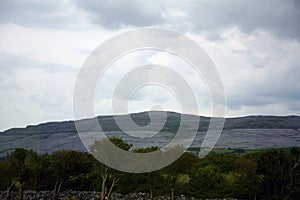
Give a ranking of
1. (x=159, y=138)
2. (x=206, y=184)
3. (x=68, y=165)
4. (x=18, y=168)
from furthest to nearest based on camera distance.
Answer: (x=159, y=138), (x=68, y=165), (x=206, y=184), (x=18, y=168)

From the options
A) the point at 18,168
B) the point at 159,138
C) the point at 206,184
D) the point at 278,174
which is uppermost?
the point at 159,138

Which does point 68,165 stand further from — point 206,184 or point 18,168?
point 206,184

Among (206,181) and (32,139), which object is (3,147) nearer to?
(32,139)

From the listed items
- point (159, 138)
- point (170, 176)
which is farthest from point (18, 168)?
point (159, 138)

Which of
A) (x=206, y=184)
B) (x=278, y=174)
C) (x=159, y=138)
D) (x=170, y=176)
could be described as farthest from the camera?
(x=159, y=138)

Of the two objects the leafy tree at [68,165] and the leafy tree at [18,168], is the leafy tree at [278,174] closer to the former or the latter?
the leafy tree at [68,165]

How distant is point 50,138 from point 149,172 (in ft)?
388

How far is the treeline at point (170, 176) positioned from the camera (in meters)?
53.7

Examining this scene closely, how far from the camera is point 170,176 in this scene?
64062mm

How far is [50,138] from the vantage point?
17725cm

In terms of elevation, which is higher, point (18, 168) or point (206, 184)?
point (18, 168)

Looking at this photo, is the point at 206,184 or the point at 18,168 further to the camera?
the point at 206,184

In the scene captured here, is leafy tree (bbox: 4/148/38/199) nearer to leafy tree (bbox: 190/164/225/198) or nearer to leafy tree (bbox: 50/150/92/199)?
leafy tree (bbox: 50/150/92/199)

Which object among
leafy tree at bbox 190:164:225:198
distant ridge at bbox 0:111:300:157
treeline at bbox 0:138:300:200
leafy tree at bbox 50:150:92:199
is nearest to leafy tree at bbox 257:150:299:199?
treeline at bbox 0:138:300:200
